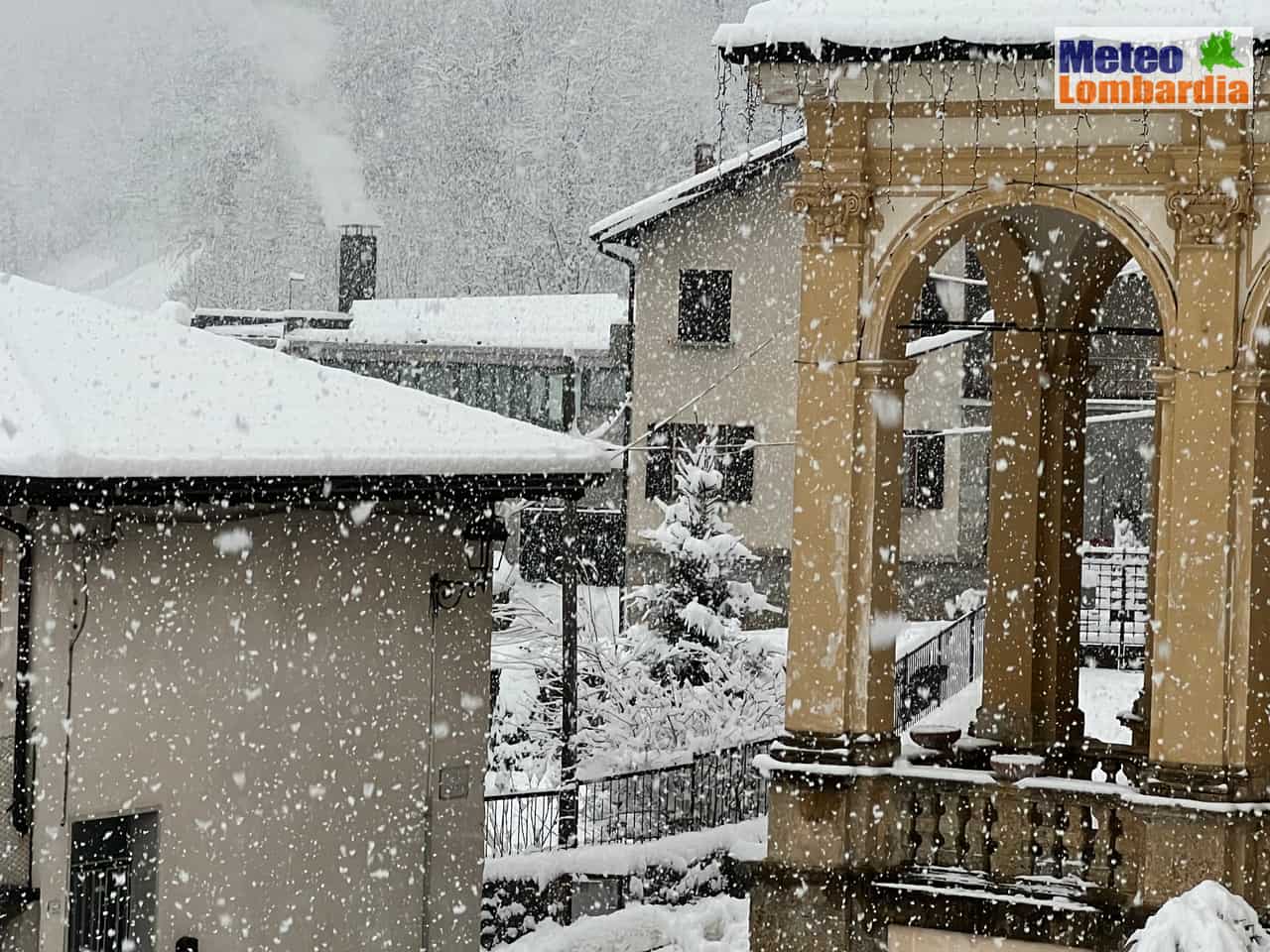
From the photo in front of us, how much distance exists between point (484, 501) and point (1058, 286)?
14.5 feet

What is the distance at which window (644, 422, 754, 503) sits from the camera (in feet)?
99.5

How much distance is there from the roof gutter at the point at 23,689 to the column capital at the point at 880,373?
4970 millimetres

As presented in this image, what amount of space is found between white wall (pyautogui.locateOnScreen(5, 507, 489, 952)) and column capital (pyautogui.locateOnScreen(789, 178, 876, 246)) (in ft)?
10.7

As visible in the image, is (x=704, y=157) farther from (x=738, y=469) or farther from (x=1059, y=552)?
(x=1059, y=552)

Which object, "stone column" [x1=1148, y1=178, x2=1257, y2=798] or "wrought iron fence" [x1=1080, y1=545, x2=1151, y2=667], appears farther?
"wrought iron fence" [x1=1080, y1=545, x2=1151, y2=667]

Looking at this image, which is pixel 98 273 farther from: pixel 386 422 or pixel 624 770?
pixel 386 422

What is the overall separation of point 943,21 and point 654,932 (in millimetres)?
7777

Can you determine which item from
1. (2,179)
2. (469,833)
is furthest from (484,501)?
(2,179)

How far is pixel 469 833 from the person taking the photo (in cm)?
1359

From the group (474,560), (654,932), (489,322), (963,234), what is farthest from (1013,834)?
(489,322)

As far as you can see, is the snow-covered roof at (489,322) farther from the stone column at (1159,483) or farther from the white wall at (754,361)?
the stone column at (1159,483)

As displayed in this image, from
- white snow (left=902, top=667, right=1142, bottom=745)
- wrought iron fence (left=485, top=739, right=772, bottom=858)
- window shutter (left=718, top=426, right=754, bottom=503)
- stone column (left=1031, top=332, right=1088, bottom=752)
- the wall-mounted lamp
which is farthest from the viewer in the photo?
window shutter (left=718, top=426, right=754, bottom=503)

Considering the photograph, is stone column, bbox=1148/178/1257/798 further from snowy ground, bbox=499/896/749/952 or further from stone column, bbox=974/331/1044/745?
snowy ground, bbox=499/896/749/952

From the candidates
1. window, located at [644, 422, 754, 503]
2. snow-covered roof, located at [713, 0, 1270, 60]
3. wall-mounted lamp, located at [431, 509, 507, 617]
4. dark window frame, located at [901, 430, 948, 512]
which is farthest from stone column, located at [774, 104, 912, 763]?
dark window frame, located at [901, 430, 948, 512]
